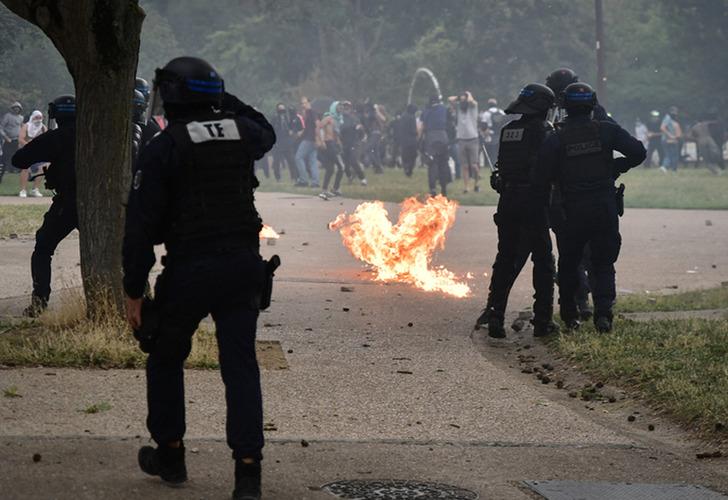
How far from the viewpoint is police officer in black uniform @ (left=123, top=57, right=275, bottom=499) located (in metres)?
5.73

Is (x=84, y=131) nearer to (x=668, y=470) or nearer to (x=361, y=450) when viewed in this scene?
(x=361, y=450)

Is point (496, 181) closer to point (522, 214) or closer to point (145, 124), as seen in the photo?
point (522, 214)

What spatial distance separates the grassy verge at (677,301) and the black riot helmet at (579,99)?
7.91ft

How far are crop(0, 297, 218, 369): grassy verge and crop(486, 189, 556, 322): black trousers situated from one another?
2.50 meters

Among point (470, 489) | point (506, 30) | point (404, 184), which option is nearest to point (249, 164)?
point (470, 489)

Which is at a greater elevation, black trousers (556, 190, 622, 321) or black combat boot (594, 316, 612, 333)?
black trousers (556, 190, 622, 321)

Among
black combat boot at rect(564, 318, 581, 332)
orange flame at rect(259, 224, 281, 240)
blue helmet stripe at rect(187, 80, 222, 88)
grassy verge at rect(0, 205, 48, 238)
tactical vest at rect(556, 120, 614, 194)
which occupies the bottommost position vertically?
black combat boot at rect(564, 318, 581, 332)

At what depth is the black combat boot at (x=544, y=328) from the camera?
10953 millimetres

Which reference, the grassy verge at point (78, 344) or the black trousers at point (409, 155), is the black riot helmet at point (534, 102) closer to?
the grassy verge at point (78, 344)

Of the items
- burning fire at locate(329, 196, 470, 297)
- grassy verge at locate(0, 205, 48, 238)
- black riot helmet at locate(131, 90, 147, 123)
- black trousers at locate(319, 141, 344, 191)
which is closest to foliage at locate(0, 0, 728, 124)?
black trousers at locate(319, 141, 344, 191)

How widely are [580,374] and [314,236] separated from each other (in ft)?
34.7

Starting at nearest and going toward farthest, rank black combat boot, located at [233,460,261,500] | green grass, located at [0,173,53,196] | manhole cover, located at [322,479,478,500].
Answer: black combat boot, located at [233,460,261,500], manhole cover, located at [322,479,478,500], green grass, located at [0,173,53,196]

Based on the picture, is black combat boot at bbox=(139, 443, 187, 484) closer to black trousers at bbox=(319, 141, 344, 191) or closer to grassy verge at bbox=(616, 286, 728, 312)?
grassy verge at bbox=(616, 286, 728, 312)

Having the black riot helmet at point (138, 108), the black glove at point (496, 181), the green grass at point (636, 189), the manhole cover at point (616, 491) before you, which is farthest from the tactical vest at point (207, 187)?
the green grass at point (636, 189)
